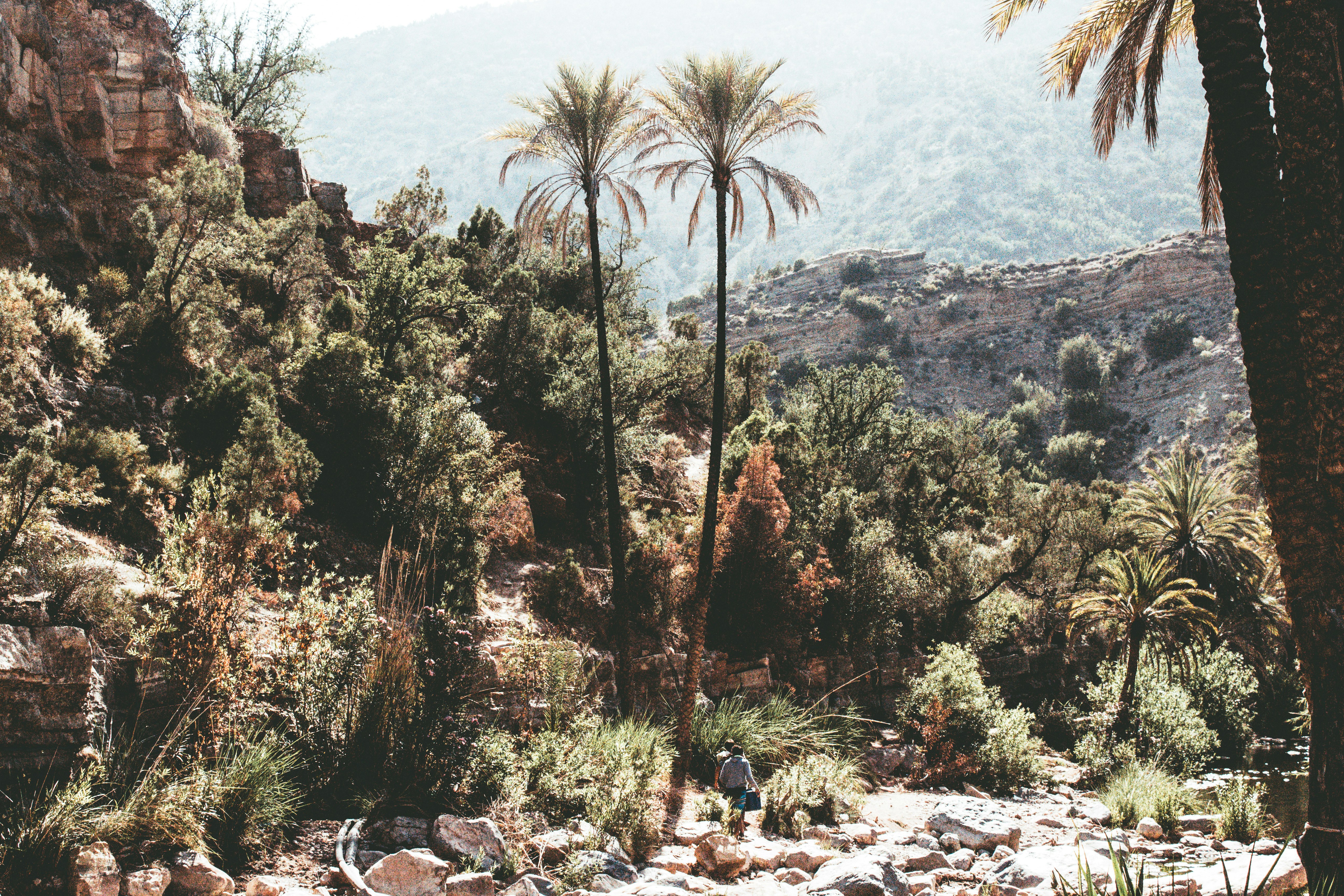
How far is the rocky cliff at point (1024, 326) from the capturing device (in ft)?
197

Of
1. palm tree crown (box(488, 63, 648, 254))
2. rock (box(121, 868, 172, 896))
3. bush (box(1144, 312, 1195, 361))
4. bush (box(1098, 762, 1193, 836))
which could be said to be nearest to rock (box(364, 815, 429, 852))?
rock (box(121, 868, 172, 896))

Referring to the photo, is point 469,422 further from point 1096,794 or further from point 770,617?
point 1096,794

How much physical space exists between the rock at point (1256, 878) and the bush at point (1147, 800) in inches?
211

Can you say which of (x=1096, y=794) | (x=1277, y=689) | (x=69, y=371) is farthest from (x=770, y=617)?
(x=1277, y=689)

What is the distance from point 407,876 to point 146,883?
191 cm

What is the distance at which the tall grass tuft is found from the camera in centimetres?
1341

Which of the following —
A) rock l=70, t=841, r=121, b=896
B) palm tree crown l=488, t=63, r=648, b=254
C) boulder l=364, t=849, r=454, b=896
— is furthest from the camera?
palm tree crown l=488, t=63, r=648, b=254


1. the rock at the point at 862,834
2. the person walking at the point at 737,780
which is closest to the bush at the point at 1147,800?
the rock at the point at 862,834

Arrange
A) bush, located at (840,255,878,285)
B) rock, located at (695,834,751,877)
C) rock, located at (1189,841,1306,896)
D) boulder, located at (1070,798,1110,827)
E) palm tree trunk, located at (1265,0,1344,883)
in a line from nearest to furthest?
palm tree trunk, located at (1265,0,1344,883), rock, located at (1189,841,1306,896), rock, located at (695,834,751,877), boulder, located at (1070,798,1110,827), bush, located at (840,255,878,285)

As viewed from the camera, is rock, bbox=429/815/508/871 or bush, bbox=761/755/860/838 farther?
bush, bbox=761/755/860/838

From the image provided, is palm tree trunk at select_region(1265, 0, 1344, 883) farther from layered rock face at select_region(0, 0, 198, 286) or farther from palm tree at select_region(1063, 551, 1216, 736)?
layered rock face at select_region(0, 0, 198, 286)

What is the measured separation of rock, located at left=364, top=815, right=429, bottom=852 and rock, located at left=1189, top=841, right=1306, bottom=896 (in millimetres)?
6735

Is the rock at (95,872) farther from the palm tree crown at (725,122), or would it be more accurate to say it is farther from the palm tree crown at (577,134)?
the palm tree crown at (725,122)

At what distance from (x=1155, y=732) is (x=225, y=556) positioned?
753 inches
